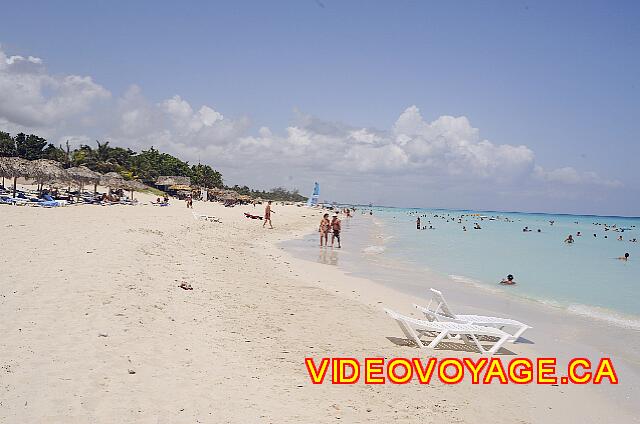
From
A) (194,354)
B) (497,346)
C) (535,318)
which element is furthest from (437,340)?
(535,318)

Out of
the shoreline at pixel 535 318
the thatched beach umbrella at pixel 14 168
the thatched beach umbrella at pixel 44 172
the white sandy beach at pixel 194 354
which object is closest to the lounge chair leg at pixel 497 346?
the white sandy beach at pixel 194 354

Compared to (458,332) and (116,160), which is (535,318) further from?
(116,160)

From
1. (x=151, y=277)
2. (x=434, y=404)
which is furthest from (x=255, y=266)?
(x=434, y=404)

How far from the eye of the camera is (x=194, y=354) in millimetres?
5434

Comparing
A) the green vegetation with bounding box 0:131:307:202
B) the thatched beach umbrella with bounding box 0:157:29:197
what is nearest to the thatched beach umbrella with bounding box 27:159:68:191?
the thatched beach umbrella with bounding box 0:157:29:197

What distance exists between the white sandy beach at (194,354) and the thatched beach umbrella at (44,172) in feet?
70.3

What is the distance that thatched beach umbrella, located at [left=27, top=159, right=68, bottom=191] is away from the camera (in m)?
28.5

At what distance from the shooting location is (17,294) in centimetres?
666

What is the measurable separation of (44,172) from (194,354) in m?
28.7

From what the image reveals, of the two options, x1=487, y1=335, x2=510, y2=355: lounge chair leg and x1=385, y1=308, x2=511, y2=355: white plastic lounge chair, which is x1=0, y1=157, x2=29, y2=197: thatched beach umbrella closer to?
x1=385, y1=308, x2=511, y2=355: white plastic lounge chair

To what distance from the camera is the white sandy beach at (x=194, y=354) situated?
162 inches

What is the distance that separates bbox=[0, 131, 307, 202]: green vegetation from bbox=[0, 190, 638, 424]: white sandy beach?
4676 centimetres

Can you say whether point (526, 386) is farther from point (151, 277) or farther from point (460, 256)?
point (460, 256)

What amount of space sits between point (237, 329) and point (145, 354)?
184cm
